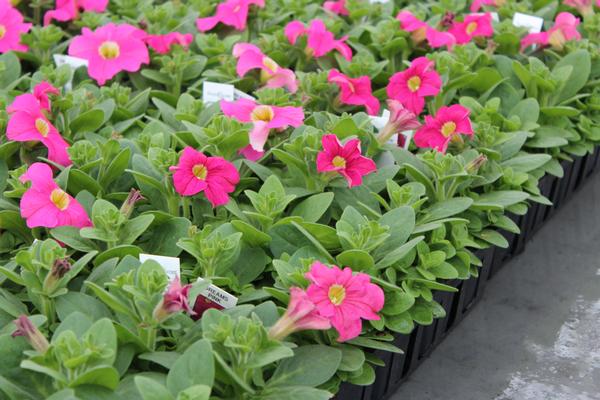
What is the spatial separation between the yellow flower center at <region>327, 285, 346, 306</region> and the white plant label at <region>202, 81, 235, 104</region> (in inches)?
34.5

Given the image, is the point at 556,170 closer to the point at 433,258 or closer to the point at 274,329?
the point at 433,258

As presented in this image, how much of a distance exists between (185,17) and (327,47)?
0.59 m

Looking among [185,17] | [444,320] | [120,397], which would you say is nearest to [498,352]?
[444,320]

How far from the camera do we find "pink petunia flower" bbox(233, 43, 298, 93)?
2.21 metres

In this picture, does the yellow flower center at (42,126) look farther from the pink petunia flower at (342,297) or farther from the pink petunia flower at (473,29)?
the pink petunia flower at (473,29)

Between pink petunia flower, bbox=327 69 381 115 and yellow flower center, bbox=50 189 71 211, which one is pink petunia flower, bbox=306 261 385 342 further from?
pink petunia flower, bbox=327 69 381 115

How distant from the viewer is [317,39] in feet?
7.95

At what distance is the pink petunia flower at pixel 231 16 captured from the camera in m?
2.59

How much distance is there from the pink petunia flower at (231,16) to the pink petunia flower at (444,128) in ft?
2.78

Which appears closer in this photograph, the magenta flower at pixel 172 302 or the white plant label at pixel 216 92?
the magenta flower at pixel 172 302

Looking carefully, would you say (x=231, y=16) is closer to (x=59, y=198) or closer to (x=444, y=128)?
→ (x=444, y=128)

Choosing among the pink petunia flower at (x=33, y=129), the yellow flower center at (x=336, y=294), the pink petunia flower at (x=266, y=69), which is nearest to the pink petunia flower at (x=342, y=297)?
the yellow flower center at (x=336, y=294)

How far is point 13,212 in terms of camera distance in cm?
169

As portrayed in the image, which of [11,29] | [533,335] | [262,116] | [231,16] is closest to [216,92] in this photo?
[262,116]
